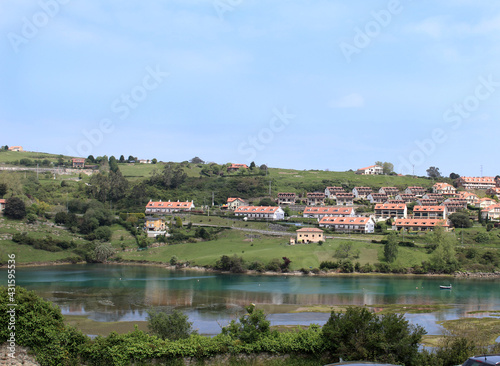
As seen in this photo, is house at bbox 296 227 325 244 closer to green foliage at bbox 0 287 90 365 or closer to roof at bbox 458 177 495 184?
green foliage at bbox 0 287 90 365

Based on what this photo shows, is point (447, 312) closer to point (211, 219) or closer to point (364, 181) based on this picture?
point (211, 219)

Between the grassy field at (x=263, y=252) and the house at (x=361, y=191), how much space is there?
37685mm

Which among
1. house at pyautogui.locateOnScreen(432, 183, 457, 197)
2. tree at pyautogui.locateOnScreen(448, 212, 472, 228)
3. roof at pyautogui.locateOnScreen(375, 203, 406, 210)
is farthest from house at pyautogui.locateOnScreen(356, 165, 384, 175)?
tree at pyautogui.locateOnScreen(448, 212, 472, 228)

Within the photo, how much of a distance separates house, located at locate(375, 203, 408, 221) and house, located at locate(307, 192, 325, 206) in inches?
654

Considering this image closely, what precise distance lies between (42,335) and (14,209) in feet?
212

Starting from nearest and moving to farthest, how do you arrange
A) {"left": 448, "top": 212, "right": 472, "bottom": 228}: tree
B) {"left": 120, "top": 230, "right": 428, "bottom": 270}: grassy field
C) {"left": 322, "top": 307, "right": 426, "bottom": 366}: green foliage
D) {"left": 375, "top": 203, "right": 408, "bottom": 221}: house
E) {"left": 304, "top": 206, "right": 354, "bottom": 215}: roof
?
{"left": 322, "top": 307, "right": 426, "bottom": 366}: green foliage → {"left": 120, "top": 230, "right": 428, "bottom": 270}: grassy field → {"left": 448, "top": 212, "right": 472, "bottom": 228}: tree → {"left": 304, "top": 206, "right": 354, "bottom": 215}: roof → {"left": 375, "top": 203, "right": 408, "bottom": 221}: house

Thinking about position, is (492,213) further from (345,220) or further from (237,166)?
(237,166)

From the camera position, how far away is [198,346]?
2233 cm

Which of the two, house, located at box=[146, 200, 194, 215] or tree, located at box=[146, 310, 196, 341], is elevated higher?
house, located at box=[146, 200, 194, 215]

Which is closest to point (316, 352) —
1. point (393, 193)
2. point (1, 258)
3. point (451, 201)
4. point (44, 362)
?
point (44, 362)

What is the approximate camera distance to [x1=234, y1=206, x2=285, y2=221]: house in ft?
302

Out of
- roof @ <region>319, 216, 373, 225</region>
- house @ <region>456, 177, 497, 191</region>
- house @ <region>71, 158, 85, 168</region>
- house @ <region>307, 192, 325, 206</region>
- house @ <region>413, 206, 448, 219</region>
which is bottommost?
roof @ <region>319, 216, 373, 225</region>

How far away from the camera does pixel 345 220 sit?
8338 cm

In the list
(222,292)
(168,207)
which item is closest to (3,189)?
(168,207)
